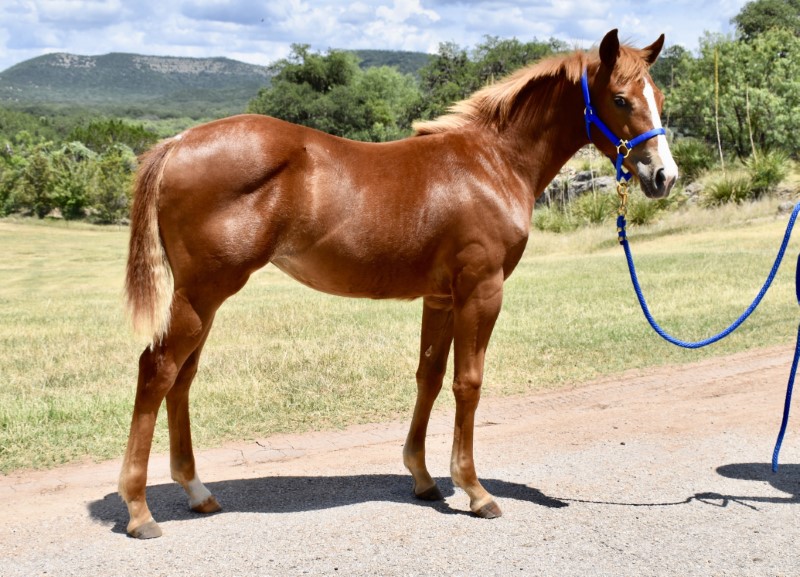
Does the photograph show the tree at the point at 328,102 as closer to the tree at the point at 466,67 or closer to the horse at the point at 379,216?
the tree at the point at 466,67

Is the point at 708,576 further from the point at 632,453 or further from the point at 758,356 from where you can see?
the point at 758,356

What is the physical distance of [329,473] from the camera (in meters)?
5.43

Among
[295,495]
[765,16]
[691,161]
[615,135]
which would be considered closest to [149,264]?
[295,495]

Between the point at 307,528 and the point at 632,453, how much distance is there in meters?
2.63

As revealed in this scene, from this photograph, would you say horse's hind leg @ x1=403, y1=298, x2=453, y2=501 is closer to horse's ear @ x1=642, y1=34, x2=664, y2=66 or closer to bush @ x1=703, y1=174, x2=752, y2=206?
horse's ear @ x1=642, y1=34, x2=664, y2=66

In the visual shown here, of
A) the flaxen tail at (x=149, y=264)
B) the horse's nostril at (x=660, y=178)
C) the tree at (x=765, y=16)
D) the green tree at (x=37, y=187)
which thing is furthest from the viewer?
the tree at (x=765, y=16)

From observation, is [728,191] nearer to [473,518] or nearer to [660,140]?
[660,140]

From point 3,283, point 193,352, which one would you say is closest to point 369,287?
point 193,352

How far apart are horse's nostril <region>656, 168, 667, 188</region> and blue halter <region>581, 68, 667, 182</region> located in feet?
→ 0.70

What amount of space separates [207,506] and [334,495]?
2.62 feet

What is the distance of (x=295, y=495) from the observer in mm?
4977

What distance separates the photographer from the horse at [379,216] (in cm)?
422

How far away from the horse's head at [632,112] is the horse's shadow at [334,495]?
1990 mm

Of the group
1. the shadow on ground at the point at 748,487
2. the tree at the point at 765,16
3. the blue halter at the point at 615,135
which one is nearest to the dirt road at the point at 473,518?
the shadow on ground at the point at 748,487
